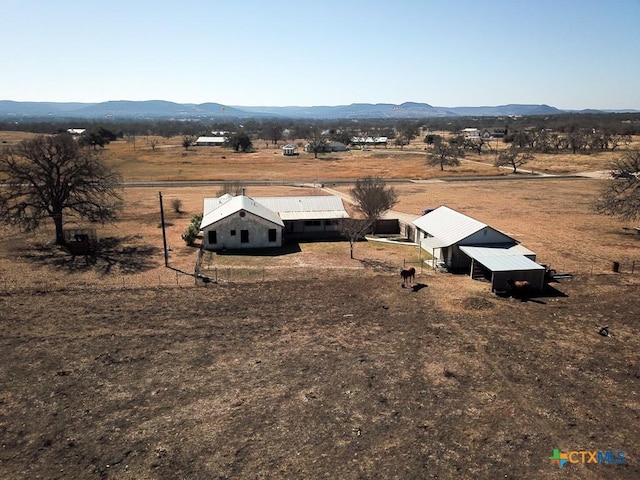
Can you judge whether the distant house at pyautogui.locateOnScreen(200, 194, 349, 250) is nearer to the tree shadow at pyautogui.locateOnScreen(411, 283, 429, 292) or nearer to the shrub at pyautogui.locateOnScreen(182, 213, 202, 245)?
the shrub at pyautogui.locateOnScreen(182, 213, 202, 245)

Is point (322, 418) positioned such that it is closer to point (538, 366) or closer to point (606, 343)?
point (538, 366)

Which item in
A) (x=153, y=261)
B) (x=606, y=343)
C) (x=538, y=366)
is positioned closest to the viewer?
(x=538, y=366)

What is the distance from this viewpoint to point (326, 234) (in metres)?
44.8

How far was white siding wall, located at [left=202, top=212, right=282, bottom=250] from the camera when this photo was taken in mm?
39438

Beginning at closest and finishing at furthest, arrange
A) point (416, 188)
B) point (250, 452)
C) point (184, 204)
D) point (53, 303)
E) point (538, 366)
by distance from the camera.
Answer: point (250, 452) < point (538, 366) < point (53, 303) < point (184, 204) < point (416, 188)

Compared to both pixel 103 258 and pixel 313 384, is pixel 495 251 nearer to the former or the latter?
pixel 313 384

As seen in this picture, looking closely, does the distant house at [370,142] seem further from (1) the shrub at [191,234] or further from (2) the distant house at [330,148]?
(1) the shrub at [191,234]

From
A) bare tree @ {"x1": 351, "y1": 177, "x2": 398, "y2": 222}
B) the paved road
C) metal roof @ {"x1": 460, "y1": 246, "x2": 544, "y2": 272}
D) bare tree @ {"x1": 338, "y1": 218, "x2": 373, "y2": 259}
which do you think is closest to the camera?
metal roof @ {"x1": 460, "y1": 246, "x2": 544, "y2": 272}

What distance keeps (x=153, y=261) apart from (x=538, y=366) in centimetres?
2703

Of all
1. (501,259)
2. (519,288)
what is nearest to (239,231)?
(501,259)

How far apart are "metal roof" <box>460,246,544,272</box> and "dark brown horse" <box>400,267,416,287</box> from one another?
4.52 meters

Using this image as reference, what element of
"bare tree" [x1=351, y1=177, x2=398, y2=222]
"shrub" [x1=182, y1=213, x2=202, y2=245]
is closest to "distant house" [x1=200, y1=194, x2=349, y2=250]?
"shrub" [x1=182, y1=213, x2=202, y2=245]

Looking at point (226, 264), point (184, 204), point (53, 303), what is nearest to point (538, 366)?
point (226, 264)

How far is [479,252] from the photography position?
3309 centimetres
